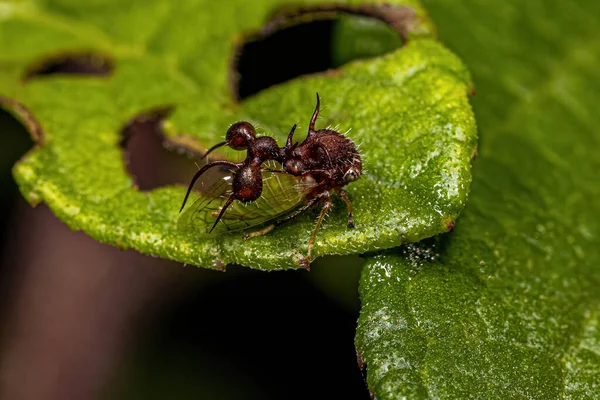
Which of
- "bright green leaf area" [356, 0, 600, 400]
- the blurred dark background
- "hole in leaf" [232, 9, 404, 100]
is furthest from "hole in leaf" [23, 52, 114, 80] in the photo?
"bright green leaf area" [356, 0, 600, 400]

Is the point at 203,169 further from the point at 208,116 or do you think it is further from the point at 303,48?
the point at 303,48

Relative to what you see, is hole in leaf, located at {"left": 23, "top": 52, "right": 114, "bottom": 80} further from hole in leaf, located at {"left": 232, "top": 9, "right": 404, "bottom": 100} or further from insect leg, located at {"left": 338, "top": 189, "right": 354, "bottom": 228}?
insect leg, located at {"left": 338, "top": 189, "right": 354, "bottom": 228}

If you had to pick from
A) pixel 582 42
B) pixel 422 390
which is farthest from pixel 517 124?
pixel 422 390

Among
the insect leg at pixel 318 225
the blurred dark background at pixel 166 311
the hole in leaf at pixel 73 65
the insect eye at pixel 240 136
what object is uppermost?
the insect eye at pixel 240 136

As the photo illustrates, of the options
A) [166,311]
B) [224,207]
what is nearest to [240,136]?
[224,207]

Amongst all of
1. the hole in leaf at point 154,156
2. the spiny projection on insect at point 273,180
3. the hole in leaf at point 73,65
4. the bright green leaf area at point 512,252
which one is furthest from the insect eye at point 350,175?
the hole in leaf at point 73,65

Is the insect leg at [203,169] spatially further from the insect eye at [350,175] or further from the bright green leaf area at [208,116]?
the insect eye at [350,175]

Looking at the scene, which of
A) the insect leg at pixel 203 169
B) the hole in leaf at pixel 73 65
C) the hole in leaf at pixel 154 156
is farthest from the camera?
the hole in leaf at pixel 73 65

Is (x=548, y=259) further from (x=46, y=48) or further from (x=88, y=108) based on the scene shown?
(x=46, y=48)
